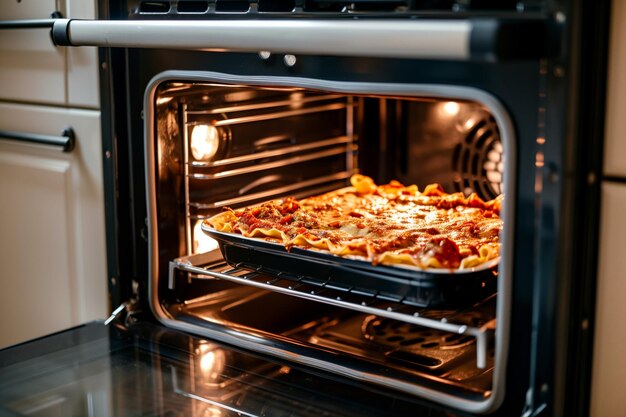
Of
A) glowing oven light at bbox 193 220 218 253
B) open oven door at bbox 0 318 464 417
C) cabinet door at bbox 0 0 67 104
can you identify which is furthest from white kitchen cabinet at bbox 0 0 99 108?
open oven door at bbox 0 318 464 417

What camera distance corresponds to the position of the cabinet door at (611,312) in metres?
1.01

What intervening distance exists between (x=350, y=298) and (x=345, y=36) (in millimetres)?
495

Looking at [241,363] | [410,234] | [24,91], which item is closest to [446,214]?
[410,234]

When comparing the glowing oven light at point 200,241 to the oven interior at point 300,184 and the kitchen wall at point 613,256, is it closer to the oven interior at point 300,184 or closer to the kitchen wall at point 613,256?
the oven interior at point 300,184

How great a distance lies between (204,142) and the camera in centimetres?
153

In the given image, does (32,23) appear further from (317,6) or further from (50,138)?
(317,6)

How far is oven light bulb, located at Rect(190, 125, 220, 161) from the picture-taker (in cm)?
151

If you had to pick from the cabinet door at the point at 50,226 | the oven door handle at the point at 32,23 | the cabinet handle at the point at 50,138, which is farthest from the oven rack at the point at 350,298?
the oven door handle at the point at 32,23

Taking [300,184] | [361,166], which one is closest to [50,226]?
[300,184]

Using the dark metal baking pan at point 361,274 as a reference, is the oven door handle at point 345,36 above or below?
above

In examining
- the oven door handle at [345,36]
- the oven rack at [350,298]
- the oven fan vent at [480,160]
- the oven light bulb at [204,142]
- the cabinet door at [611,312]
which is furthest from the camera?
the oven fan vent at [480,160]

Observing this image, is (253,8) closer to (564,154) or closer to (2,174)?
(564,154)

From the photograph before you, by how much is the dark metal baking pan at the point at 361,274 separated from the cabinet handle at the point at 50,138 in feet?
1.20

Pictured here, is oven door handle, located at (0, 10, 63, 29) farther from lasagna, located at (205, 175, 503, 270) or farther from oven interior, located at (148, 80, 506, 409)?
lasagna, located at (205, 175, 503, 270)
